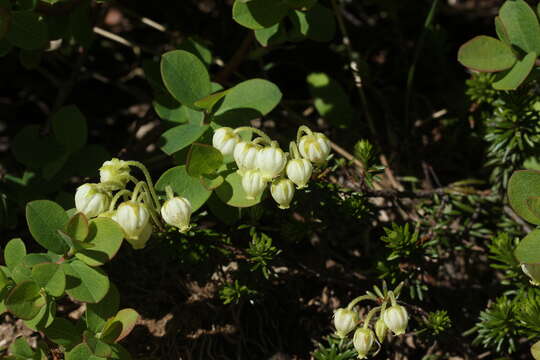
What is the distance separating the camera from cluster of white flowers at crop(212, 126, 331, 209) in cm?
136

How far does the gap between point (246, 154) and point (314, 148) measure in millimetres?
147

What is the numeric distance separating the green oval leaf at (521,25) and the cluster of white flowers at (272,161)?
0.58 meters

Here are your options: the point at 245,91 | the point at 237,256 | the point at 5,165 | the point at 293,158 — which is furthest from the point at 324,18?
the point at 5,165

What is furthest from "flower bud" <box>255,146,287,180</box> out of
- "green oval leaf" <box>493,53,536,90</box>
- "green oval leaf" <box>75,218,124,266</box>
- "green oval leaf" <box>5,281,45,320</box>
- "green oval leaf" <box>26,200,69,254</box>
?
"green oval leaf" <box>493,53,536,90</box>

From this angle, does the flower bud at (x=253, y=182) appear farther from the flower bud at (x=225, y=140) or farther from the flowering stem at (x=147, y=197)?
the flowering stem at (x=147, y=197)

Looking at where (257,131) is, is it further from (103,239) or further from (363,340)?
(363,340)

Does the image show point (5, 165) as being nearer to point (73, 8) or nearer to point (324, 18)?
point (73, 8)

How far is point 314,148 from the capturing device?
1401 millimetres

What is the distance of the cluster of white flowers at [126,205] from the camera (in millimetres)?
1326

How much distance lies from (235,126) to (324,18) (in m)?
0.43

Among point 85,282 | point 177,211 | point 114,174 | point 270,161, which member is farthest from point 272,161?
point 85,282

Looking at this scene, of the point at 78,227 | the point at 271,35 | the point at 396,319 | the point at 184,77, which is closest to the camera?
the point at 78,227

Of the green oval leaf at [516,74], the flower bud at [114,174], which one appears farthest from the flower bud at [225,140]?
the green oval leaf at [516,74]

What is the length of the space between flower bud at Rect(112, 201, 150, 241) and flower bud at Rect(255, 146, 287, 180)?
26cm
